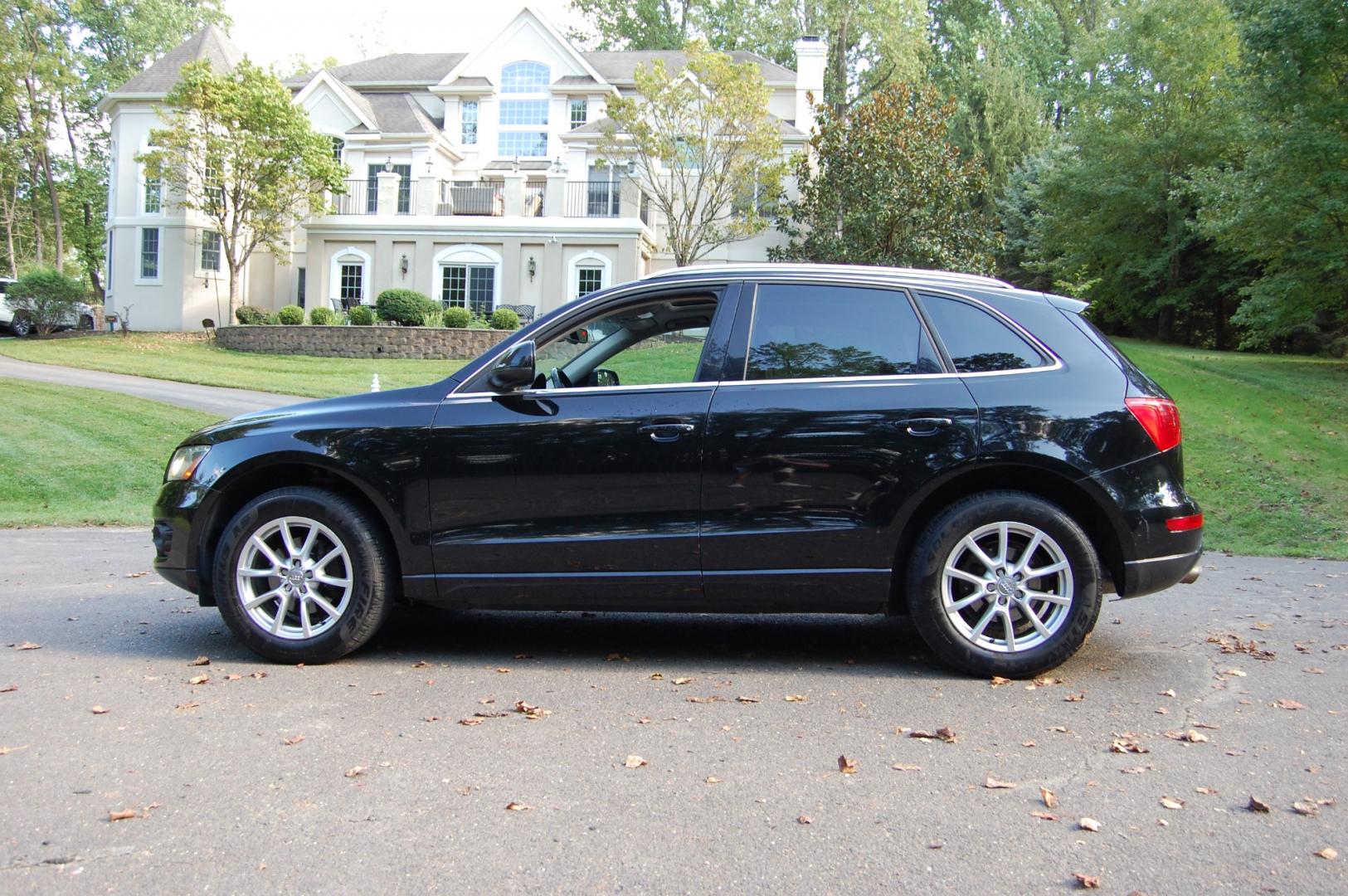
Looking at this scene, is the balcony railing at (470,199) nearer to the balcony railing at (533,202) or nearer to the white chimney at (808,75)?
the balcony railing at (533,202)

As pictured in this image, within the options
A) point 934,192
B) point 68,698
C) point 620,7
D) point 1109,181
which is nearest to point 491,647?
point 68,698

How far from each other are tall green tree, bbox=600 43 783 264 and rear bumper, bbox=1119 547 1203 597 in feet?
86.5

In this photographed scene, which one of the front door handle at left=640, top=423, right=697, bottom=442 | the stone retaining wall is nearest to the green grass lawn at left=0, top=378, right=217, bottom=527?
the front door handle at left=640, top=423, right=697, bottom=442

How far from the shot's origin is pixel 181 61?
3825cm

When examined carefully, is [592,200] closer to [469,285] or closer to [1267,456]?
[469,285]

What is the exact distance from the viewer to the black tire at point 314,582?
17.0ft

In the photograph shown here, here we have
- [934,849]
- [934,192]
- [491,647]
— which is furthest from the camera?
[934,192]

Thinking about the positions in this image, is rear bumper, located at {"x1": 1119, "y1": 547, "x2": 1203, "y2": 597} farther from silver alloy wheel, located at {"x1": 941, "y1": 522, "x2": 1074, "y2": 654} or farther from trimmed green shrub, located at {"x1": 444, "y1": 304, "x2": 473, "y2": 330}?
trimmed green shrub, located at {"x1": 444, "y1": 304, "x2": 473, "y2": 330}

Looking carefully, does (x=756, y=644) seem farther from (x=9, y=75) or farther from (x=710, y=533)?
(x=9, y=75)

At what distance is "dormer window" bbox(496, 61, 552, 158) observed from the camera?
1569 inches

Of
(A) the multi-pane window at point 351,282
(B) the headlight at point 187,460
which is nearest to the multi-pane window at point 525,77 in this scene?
(A) the multi-pane window at point 351,282

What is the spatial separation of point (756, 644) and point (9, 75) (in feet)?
157

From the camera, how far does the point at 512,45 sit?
131 ft

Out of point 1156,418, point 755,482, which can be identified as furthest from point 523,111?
point 1156,418
